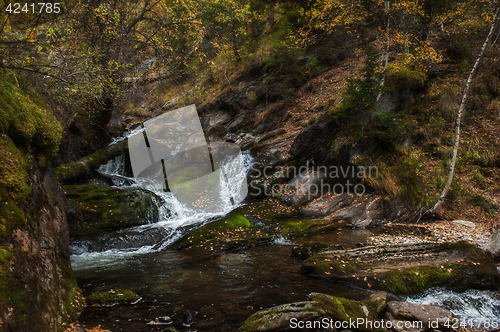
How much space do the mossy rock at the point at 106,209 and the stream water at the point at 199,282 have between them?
70cm

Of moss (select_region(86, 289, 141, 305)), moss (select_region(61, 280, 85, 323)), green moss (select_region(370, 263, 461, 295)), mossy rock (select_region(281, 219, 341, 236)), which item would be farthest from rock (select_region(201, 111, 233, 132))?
moss (select_region(61, 280, 85, 323))

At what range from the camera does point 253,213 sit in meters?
10.8

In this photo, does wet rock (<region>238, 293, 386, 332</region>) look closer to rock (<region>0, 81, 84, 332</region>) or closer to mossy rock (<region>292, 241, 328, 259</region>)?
rock (<region>0, 81, 84, 332</region>)

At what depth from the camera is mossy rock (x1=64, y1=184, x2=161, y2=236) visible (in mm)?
8841

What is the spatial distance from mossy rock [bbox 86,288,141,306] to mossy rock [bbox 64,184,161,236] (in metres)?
5.09

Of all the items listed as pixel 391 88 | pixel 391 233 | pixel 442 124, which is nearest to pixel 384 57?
pixel 391 88

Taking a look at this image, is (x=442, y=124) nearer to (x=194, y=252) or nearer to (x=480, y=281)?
(x=480, y=281)

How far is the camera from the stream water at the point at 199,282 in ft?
13.7

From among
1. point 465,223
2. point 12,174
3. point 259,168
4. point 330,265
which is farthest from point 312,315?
point 259,168

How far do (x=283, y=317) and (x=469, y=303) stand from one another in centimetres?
389

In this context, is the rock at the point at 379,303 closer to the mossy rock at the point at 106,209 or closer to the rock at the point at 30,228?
the rock at the point at 30,228

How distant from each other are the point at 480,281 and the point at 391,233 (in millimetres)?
3485

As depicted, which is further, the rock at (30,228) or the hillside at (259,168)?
the hillside at (259,168)

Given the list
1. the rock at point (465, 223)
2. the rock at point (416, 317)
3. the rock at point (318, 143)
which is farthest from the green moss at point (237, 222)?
the rock at point (465, 223)
